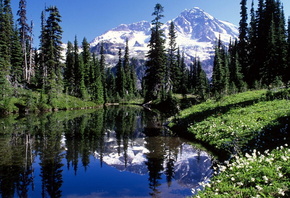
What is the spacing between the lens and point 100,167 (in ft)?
36.9

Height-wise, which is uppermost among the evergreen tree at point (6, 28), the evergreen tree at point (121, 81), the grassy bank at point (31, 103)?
the evergreen tree at point (6, 28)

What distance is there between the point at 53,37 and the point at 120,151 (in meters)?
44.4

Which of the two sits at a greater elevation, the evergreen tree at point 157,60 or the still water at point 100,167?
the evergreen tree at point 157,60

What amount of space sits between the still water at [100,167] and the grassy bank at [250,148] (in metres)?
1.41

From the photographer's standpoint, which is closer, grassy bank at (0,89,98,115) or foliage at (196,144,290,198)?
foliage at (196,144,290,198)

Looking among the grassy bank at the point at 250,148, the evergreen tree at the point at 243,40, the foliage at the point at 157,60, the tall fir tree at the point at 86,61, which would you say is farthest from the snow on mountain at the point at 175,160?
the tall fir tree at the point at 86,61

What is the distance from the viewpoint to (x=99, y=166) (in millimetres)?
11375

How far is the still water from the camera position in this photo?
852 centimetres

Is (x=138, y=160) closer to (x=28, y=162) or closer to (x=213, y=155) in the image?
(x=213, y=155)

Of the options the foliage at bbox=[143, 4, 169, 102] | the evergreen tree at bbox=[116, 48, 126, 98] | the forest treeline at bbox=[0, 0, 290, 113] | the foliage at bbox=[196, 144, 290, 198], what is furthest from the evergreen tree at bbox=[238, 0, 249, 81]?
the foliage at bbox=[196, 144, 290, 198]

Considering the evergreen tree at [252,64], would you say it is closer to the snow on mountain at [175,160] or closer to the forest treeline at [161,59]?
the forest treeline at [161,59]

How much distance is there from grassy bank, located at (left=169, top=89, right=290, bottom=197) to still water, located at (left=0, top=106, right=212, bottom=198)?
141 cm

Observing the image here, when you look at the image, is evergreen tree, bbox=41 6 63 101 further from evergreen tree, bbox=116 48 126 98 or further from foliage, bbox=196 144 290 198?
foliage, bbox=196 144 290 198

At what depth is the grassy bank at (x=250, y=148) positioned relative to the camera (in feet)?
20.1
